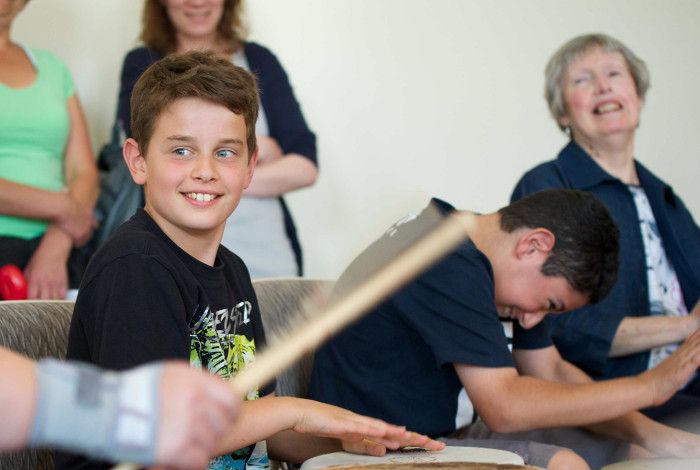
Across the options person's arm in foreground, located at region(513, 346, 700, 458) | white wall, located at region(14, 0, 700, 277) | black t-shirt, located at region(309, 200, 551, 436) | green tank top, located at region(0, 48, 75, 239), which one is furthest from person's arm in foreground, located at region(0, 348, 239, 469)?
white wall, located at region(14, 0, 700, 277)

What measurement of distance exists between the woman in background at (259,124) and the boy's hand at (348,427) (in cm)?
113

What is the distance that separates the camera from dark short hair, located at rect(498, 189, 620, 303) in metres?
1.96

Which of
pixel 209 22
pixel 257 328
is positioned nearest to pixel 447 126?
pixel 209 22

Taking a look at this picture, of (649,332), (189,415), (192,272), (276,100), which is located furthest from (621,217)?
(189,415)

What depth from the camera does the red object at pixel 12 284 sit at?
219cm

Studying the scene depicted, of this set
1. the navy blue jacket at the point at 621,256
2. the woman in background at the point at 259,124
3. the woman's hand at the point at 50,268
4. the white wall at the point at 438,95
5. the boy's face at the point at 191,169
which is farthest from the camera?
the white wall at the point at 438,95

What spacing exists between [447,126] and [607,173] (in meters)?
1.26

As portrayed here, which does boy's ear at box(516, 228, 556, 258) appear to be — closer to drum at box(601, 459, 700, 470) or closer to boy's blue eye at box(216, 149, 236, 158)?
drum at box(601, 459, 700, 470)

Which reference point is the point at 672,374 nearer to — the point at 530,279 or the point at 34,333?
the point at 530,279

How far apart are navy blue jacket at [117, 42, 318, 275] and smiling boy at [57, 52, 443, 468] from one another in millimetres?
955

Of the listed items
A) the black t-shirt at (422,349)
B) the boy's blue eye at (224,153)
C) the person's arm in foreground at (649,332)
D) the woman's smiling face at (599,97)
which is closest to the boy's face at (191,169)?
the boy's blue eye at (224,153)

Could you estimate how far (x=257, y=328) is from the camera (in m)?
1.62

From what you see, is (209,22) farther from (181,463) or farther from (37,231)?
(181,463)

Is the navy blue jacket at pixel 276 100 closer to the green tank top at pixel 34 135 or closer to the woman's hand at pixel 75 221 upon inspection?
the green tank top at pixel 34 135
